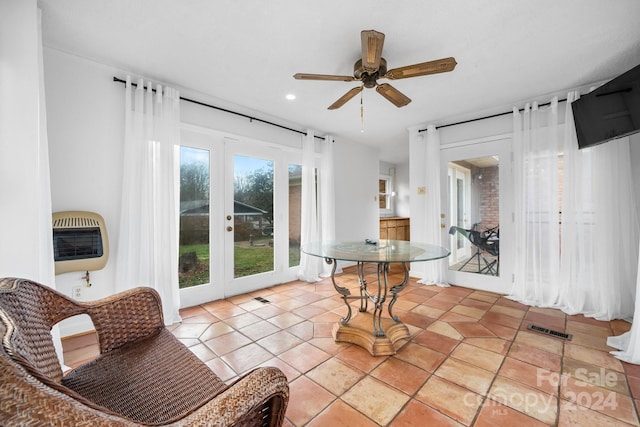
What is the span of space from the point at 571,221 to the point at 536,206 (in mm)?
351

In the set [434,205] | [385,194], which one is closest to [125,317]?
[434,205]

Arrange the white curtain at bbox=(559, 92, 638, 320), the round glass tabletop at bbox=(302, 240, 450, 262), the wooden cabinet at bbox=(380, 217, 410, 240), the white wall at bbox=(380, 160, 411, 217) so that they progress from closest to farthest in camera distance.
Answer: the round glass tabletop at bbox=(302, 240, 450, 262) → the white curtain at bbox=(559, 92, 638, 320) → the wooden cabinet at bbox=(380, 217, 410, 240) → the white wall at bbox=(380, 160, 411, 217)

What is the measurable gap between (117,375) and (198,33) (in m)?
2.26

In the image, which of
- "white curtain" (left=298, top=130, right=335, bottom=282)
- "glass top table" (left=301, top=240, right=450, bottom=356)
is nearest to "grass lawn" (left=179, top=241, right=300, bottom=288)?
"white curtain" (left=298, top=130, right=335, bottom=282)

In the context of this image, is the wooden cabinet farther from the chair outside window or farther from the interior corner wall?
the chair outside window

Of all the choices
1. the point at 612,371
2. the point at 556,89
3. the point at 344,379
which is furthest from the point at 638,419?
the point at 556,89

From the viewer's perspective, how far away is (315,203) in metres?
4.17

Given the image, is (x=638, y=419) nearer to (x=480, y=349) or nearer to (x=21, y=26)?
(x=480, y=349)

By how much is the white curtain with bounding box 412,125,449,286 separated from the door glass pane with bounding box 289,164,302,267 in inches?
79.1

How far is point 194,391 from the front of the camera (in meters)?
0.95

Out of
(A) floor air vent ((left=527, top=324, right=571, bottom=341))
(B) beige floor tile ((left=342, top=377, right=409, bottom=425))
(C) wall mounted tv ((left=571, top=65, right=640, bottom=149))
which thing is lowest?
(A) floor air vent ((left=527, top=324, right=571, bottom=341))

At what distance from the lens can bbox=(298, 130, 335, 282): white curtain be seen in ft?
13.4

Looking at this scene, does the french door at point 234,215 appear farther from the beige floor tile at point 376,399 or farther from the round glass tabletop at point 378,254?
the beige floor tile at point 376,399

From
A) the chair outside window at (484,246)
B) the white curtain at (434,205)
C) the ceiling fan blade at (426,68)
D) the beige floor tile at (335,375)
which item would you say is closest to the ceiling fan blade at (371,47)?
the ceiling fan blade at (426,68)
